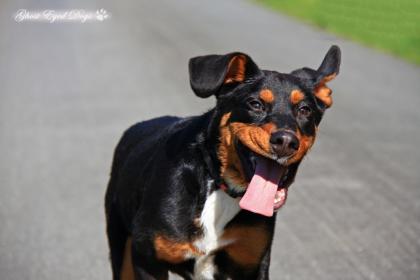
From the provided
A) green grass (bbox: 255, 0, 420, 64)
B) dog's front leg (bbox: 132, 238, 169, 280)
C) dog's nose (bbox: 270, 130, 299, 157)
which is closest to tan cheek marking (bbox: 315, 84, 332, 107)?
dog's nose (bbox: 270, 130, 299, 157)

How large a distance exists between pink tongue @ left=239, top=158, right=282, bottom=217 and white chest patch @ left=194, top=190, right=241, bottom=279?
194mm

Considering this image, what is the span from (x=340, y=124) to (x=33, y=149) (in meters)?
3.71

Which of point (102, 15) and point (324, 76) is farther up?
point (324, 76)

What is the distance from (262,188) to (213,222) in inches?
13.4

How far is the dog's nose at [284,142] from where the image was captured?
4039 millimetres

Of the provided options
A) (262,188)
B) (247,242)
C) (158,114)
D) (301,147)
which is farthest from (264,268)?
(158,114)

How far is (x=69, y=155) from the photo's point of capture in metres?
8.98

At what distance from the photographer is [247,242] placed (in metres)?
4.43

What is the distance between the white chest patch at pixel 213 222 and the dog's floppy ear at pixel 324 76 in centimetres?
75

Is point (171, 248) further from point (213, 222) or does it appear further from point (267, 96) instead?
point (267, 96)

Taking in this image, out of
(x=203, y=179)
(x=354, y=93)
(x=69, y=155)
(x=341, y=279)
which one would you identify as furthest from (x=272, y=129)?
(x=354, y=93)

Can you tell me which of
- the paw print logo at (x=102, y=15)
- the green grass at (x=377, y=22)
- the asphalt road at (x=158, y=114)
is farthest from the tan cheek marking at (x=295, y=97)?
the paw print logo at (x=102, y=15)

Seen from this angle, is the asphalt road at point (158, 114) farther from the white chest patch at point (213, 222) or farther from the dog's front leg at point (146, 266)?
the white chest patch at point (213, 222)

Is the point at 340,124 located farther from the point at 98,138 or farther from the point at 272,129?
the point at 272,129
